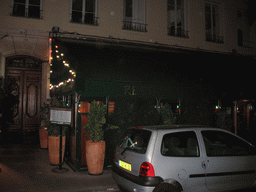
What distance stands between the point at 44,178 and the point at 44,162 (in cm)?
189

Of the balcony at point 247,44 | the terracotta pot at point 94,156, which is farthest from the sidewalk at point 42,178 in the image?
the balcony at point 247,44

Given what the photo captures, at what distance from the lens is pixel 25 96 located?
36.5 ft

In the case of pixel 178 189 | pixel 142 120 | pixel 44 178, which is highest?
pixel 142 120

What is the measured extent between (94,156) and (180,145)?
2774 mm

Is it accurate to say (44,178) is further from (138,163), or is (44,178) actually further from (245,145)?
(245,145)

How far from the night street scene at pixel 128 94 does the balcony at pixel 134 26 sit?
0.05 meters

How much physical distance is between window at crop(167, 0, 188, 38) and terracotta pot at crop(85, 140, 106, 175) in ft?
22.8

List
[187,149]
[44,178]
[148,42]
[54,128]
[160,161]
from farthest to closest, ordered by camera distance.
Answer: [148,42] → [54,128] → [44,178] → [187,149] → [160,161]

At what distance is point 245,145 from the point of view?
432 centimetres

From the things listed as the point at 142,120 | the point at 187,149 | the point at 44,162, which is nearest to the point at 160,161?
the point at 187,149

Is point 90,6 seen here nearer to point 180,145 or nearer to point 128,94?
point 128,94

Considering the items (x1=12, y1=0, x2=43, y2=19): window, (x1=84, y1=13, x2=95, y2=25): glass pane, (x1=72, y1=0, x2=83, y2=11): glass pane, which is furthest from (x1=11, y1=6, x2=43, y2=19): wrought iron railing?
(x1=84, y1=13, x2=95, y2=25): glass pane

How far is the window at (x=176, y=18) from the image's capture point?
34.8 feet

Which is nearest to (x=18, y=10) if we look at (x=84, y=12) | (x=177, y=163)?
(x=84, y=12)
